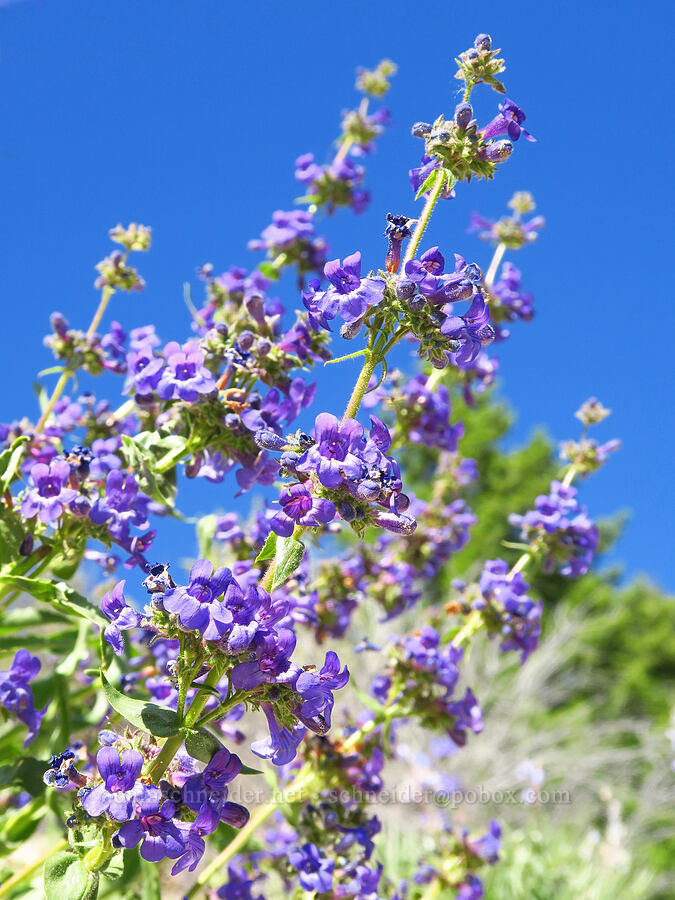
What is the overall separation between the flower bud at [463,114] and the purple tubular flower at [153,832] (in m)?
1.46

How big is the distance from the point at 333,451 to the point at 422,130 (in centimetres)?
80

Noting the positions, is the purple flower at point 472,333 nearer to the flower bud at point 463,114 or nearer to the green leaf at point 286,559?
the flower bud at point 463,114

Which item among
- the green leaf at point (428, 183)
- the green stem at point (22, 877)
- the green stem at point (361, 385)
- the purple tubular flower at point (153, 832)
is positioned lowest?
the green stem at point (22, 877)

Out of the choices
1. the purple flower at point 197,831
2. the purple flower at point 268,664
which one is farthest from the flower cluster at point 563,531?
the purple flower at point 197,831

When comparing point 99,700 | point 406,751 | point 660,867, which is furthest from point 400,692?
point 660,867

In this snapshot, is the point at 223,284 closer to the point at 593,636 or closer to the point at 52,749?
the point at 52,749

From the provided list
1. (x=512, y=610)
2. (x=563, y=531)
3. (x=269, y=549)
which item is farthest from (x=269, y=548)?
(x=563, y=531)

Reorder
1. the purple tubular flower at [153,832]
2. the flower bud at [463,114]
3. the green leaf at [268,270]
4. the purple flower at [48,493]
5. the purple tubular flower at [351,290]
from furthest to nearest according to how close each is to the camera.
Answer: the green leaf at [268,270] → the purple flower at [48,493] → the flower bud at [463,114] → the purple tubular flower at [351,290] → the purple tubular flower at [153,832]

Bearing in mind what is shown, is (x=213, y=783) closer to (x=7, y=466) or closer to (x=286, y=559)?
(x=286, y=559)

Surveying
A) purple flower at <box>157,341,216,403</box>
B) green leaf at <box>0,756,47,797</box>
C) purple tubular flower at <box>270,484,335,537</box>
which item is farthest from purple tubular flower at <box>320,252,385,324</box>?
green leaf at <box>0,756,47,797</box>

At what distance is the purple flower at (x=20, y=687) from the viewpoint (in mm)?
2084

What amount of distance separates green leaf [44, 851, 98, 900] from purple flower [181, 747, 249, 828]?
217 mm

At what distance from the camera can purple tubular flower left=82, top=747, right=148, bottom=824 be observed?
1.40 metres

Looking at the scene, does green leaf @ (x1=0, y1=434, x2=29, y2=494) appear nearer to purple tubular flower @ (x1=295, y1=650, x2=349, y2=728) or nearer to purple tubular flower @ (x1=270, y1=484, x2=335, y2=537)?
purple tubular flower @ (x1=270, y1=484, x2=335, y2=537)
